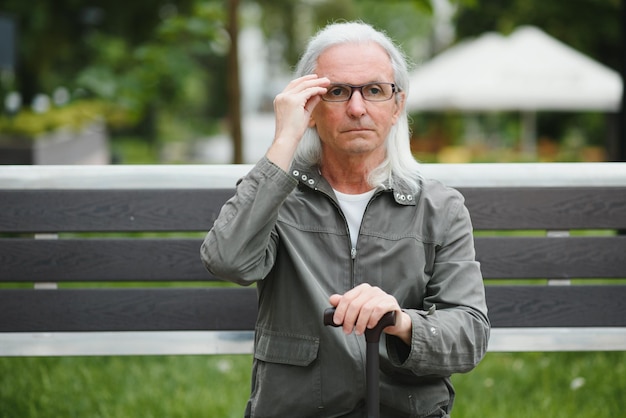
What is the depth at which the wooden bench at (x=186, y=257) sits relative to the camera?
10.2ft

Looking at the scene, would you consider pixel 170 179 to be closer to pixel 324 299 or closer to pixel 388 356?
pixel 324 299

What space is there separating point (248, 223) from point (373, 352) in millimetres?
475

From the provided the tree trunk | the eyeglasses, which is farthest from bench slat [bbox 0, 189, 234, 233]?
the tree trunk

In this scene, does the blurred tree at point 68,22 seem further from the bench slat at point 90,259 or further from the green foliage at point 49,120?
the bench slat at point 90,259

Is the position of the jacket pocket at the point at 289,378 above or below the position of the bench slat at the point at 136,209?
below

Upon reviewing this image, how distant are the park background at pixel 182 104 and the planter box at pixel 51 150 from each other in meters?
0.04

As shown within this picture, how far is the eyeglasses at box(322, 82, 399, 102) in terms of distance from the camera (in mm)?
2439

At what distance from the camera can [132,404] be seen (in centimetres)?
388

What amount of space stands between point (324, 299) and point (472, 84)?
15154 millimetres

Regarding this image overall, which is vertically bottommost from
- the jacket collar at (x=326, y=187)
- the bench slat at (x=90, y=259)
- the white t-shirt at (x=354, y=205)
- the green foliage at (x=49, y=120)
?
the green foliage at (x=49, y=120)

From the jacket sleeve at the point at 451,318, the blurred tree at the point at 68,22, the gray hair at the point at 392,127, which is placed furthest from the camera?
the blurred tree at the point at 68,22

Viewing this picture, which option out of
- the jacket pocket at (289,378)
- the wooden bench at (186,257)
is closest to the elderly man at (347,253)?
the jacket pocket at (289,378)

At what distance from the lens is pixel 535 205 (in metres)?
3.14

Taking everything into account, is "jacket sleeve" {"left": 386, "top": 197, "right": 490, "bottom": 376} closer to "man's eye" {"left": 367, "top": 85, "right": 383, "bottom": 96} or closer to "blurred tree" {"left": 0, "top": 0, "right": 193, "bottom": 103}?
"man's eye" {"left": 367, "top": 85, "right": 383, "bottom": 96}
